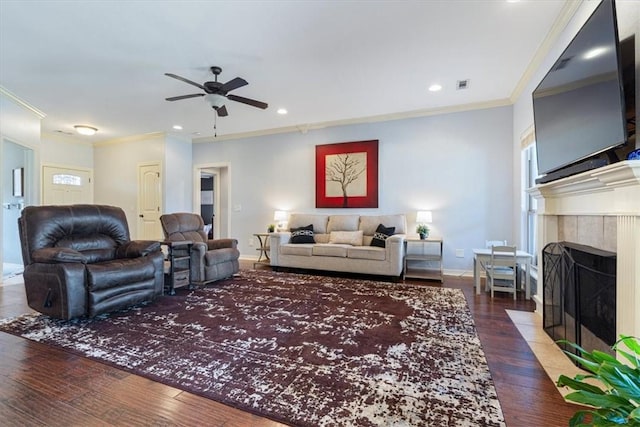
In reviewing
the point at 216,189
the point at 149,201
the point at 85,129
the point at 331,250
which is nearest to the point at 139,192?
the point at 149,201

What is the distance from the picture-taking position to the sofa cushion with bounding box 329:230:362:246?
191 inches

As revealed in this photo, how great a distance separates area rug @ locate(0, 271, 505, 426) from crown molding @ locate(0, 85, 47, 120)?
11.1ft

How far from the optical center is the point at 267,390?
1629 mm

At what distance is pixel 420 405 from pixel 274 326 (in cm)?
139

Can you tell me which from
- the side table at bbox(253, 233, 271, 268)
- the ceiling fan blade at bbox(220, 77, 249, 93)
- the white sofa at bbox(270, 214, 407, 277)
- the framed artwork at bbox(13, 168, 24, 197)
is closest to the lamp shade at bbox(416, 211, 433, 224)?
the white sofa at bbox(270, 214, 407, 277)

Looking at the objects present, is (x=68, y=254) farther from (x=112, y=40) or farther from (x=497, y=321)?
(x=497, y=321)

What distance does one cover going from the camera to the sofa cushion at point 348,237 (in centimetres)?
486

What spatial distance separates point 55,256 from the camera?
8.52 feet

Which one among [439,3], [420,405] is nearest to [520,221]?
[439,3]

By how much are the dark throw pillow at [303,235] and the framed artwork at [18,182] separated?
16.6 feet

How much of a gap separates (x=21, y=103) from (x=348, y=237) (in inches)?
217

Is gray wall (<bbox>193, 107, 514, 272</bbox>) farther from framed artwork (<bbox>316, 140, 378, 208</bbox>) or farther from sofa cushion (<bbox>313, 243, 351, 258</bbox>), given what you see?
sofa cushion (<bbox>313, 243, 351, 258</bbox>)

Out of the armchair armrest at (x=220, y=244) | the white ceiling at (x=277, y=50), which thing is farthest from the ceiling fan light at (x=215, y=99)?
the armchair armrest at (x=220, y=244)

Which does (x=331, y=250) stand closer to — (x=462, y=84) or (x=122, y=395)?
(x=462, y=84)
